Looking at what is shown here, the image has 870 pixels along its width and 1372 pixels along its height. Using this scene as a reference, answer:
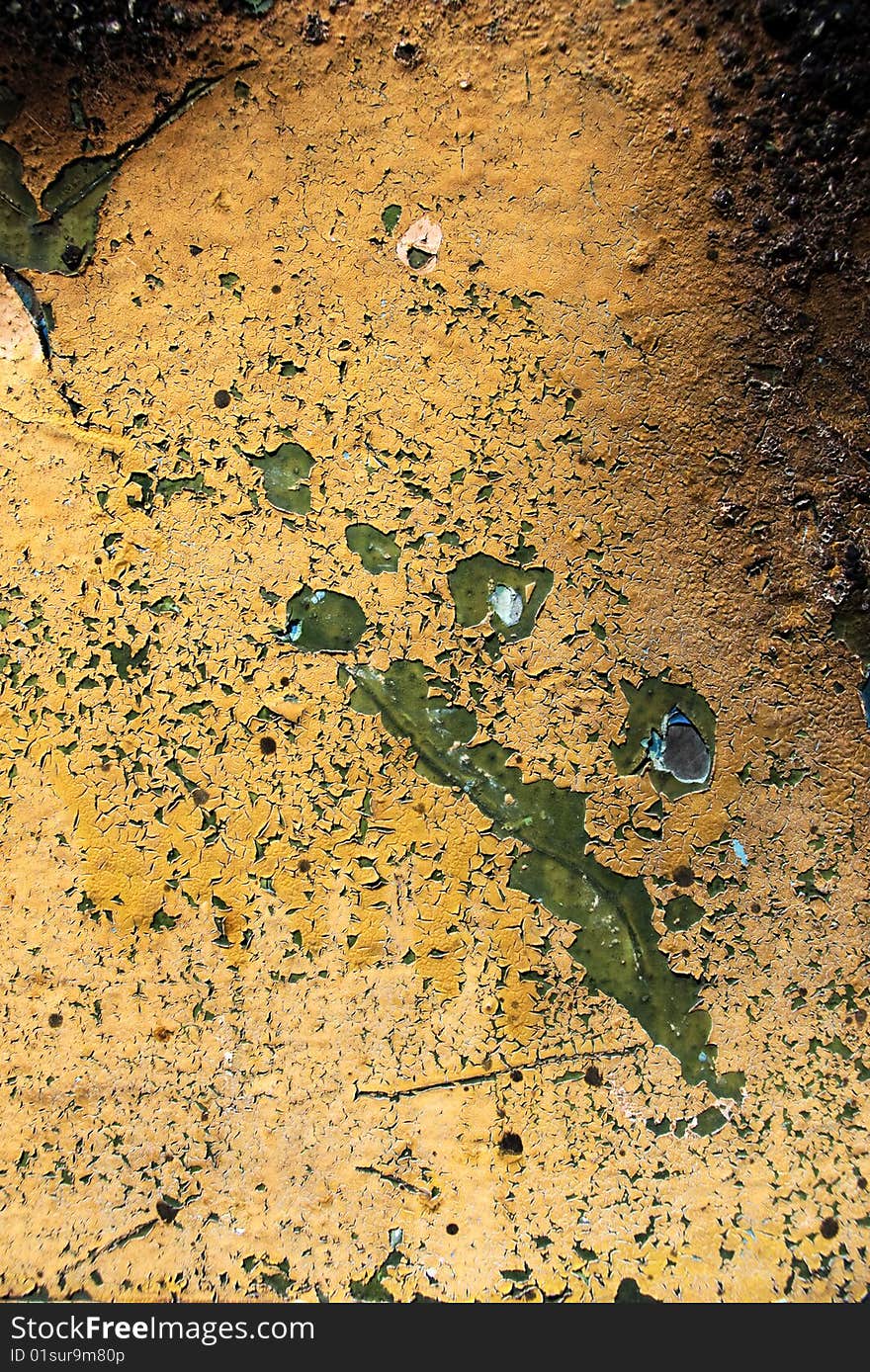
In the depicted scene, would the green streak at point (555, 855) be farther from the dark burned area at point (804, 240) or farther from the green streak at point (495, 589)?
the dark burned area at point (804, 240)

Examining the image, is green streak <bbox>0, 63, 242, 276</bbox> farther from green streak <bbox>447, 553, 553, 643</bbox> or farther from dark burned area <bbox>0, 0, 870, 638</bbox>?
green streak <bbox>447, 553, 553, 643</bbox>

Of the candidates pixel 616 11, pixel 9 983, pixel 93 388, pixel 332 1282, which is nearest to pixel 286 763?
pixel 9 983

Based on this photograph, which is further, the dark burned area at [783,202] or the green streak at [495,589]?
the green streak at [495,589]

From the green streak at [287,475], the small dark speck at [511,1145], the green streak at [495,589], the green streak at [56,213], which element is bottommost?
the small dark speck at [511,1145]

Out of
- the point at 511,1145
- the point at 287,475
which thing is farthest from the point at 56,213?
the point at 511,1145

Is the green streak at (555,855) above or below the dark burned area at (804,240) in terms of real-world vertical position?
below

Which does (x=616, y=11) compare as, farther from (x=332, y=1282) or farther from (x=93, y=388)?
(x=332, y=1282)

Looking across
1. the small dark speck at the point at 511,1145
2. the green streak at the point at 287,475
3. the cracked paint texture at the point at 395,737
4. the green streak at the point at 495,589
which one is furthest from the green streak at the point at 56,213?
the small dark speck at the point at 511,1145

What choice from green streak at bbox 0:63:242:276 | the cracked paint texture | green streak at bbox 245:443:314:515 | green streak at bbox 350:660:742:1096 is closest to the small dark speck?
the cracked paint texture
